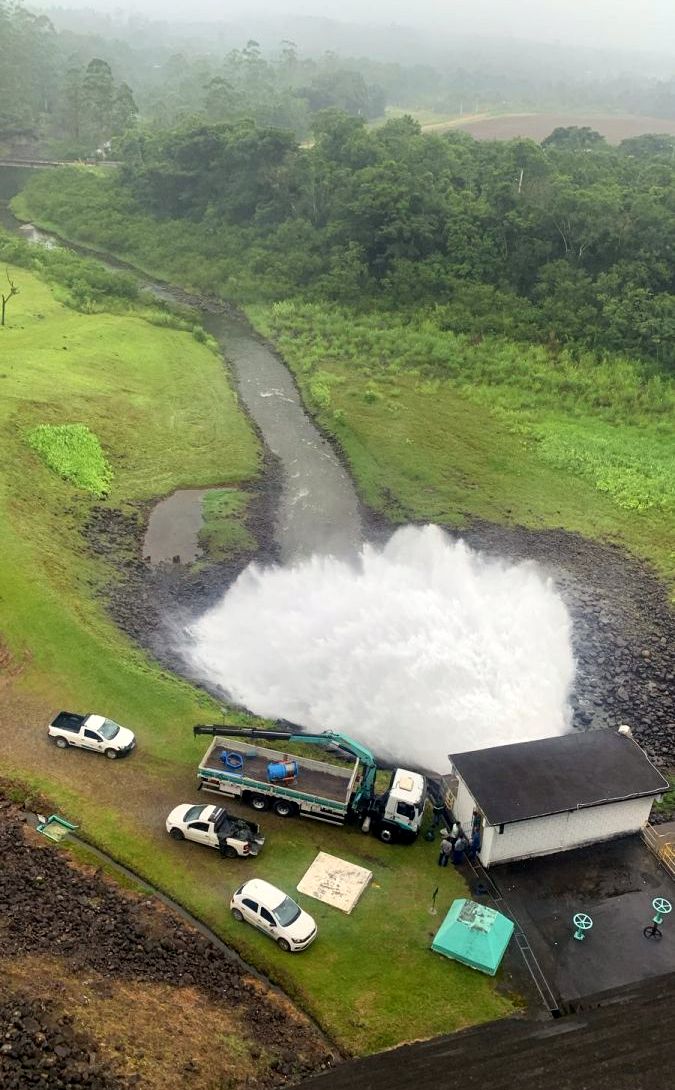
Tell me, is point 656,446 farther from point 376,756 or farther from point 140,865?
point 140,865

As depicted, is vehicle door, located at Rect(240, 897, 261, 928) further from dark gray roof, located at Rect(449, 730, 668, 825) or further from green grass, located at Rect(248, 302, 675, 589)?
green grass, located at Rect(248, 302, 675, 589)

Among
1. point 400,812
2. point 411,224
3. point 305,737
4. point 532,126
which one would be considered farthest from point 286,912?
point 532,126

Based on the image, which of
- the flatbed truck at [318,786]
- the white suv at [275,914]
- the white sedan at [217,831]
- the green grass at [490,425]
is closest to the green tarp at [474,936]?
the flatbed truck at [318,786]

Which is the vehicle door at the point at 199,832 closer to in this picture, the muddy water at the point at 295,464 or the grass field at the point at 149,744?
the grass field at the point at 149,744

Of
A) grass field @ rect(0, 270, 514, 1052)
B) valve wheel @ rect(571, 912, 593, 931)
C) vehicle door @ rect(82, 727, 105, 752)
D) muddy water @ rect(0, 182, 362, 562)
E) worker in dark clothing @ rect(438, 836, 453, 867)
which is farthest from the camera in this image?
muddy water @ rect(0, 182, 362, 562)

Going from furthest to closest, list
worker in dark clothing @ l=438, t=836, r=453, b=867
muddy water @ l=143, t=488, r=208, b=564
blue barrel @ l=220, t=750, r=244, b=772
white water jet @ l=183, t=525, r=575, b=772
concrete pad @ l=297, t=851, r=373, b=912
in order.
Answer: muddy water @ l=143, t=488, r=208, b=564
white water jet @ l=183, t=525, r=575, b=772
blue barrel @ l=220, t=750, r=244, b=772
worker in dark clothing @ l=438, t=836, r=453, b=867
concrete pad @ l=297, t=851, r=373, b=912

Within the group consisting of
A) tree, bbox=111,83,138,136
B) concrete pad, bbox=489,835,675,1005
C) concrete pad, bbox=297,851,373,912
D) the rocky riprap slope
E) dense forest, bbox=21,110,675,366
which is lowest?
concrete pad, bbox=297,851,373,912

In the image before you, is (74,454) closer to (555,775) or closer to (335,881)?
(335,881)

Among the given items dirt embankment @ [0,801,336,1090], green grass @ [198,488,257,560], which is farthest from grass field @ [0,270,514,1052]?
dirt embankment @ [0,801,336,1090]
